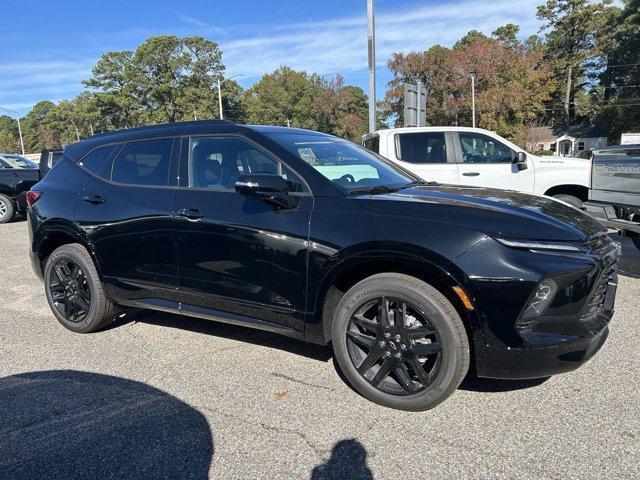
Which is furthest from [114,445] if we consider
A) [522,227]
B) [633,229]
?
[633,229]

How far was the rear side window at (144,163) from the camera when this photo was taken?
156 inches

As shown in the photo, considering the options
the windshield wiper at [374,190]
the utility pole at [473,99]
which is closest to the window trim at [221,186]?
the windshield wiper at [374,190]

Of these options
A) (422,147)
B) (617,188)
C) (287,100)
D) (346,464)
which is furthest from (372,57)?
(287,100)

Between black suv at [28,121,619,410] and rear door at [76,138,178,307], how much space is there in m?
0.01

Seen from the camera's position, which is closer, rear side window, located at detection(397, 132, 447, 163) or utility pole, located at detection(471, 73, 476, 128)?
rear side window, located at detection(397, 132, 447, 163)

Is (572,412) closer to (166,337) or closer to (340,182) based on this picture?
(340,182)

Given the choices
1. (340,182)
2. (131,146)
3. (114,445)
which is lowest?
(114,445)

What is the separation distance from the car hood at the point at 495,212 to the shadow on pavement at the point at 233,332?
4.68 feet

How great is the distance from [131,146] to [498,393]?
3423mm

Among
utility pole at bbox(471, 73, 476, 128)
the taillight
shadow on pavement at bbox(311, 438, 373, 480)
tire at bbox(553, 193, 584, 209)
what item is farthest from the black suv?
utility pole at bbox(471, 73, 476, 128)

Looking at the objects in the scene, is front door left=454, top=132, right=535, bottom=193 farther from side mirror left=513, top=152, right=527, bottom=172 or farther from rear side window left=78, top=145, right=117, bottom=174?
rear side window left=78, top=145, right=117, bottom=174

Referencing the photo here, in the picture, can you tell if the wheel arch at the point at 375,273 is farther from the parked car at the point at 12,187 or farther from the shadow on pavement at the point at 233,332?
the parked car at the point at 12,187

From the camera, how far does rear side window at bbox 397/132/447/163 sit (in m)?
8.41

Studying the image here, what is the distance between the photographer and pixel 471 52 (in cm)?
4828
